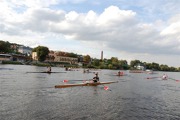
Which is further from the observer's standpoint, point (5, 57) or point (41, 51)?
point (41, 51)

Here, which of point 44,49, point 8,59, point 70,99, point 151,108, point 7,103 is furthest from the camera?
point 44,49

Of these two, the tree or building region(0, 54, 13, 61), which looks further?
the tree

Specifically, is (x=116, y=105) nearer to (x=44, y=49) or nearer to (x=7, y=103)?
(x=7, y=103)

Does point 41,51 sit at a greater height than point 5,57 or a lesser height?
greater

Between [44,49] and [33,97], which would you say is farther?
[44,49]

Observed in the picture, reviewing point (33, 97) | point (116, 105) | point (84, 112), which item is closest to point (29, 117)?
point (84, 112)

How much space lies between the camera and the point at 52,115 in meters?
19.6

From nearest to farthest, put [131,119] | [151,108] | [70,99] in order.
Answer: [131,119] < [151,108] < [70,99]

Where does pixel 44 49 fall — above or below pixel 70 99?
above

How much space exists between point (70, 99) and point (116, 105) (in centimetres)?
552

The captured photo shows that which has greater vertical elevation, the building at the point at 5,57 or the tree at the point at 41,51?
the tree at the point at 41,51

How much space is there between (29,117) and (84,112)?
5.28m

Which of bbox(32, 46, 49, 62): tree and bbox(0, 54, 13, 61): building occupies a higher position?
bbox(32, 46, 49, 62): tree

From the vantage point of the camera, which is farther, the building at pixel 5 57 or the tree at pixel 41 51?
the tree at pixel 41 51
